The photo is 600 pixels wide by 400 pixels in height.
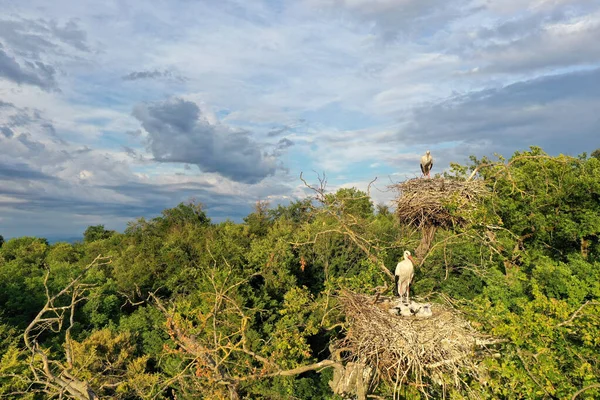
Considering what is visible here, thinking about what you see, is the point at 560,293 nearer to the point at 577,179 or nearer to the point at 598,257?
the point at 598,257

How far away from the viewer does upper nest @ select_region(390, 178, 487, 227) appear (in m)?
6.92

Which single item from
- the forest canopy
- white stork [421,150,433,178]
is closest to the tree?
the forest canopy

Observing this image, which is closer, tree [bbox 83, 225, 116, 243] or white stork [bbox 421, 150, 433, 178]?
white stork [bbox 421, 150, 433, 178]

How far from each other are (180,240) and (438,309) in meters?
20.9

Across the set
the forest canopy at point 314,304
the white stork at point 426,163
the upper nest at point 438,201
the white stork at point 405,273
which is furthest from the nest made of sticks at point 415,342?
the white stork at point 426,163

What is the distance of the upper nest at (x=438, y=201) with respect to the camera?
6922 mm

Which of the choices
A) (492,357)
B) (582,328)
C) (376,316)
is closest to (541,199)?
(582,328)

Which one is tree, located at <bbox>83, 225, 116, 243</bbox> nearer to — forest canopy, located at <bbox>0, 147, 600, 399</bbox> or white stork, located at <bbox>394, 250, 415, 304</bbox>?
forest canopy, located at <bbox>0, 147, 600, 399</bbox>

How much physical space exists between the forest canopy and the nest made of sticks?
36 cm

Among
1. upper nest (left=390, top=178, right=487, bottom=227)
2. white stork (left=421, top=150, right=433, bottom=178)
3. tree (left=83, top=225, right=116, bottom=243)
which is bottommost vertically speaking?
tree (left=83, top=225, right=116, bottom=243)

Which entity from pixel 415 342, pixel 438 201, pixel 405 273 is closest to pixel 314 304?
pixel 405 273

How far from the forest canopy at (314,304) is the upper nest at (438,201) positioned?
5.3 inches

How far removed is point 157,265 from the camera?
23.5m

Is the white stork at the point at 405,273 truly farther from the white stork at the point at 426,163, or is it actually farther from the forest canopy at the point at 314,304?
the white stork at the point at 426,163
